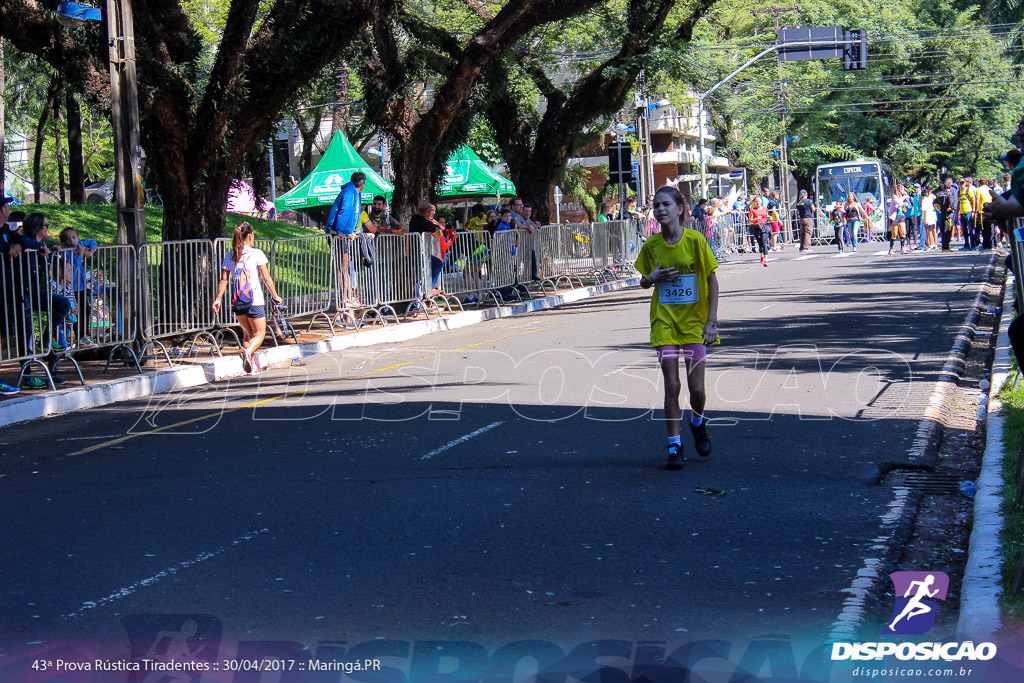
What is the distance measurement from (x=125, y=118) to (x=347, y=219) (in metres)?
4.96

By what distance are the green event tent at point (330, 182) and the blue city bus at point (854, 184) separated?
25.2 m

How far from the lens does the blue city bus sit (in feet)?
181

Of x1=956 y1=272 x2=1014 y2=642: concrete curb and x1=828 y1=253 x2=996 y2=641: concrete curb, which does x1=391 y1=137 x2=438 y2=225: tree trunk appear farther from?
x1=956 y1=272 x2=1014 y2=642: concrete curb

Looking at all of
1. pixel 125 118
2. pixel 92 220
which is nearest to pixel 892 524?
pixel 125 118

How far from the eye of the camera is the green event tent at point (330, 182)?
35.2m

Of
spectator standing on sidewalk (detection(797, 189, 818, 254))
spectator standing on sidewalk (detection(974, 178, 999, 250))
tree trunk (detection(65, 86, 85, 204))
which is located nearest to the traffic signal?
spectator standing on sidewalk (detection(974, 178, 999, 250))

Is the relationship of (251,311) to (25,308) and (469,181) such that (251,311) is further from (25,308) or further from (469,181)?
(469,181)

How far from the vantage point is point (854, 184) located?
56.2 m

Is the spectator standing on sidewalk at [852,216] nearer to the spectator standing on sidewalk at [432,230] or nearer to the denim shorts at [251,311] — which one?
→ the spectator standing on sidewalk at [432,230]

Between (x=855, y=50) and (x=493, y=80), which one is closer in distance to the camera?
(x=493, y=80)

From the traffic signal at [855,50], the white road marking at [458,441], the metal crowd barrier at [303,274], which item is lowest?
the white road marking at [458,441]

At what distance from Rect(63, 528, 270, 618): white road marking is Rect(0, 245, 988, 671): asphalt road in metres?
0.02

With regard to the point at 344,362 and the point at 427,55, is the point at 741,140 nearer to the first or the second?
the point at 427,55

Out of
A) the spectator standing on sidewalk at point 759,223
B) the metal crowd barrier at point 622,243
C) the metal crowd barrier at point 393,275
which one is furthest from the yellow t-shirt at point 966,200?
the metal crowd barrier at point 393,275
